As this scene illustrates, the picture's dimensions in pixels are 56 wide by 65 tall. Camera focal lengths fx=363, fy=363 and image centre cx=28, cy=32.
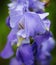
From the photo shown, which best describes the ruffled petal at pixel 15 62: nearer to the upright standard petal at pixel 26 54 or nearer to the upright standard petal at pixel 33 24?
the upright standard petal at pixel 26 54

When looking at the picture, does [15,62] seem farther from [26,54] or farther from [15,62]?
[26,54]

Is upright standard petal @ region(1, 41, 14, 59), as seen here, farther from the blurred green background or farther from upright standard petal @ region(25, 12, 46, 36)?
upright standard petal @ region(25, 12, 46, 36)

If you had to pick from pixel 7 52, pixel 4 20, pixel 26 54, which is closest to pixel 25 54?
pixel 26 54

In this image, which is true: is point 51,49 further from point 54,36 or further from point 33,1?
point 33,1

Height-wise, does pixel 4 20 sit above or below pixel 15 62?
above

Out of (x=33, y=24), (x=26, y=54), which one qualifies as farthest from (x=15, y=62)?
(x=33, y=24)

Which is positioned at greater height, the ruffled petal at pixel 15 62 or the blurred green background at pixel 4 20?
the blurred green background at pixel 4 20

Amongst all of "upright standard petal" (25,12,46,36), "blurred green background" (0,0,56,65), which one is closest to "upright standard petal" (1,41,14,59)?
"blurred green background" (0,0,56,65)

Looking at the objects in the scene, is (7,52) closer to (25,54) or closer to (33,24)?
(25,54)

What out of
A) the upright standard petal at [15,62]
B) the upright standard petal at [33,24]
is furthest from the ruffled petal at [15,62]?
the upright standard petal at [33,24]

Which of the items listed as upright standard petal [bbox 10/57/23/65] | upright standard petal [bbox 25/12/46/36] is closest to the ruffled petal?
upright standard petal [bbox 10/57/23/65]

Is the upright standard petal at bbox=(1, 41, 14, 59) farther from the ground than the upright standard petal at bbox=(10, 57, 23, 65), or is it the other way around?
the upright standard petal at bbox=(1, 41, 14, 59)

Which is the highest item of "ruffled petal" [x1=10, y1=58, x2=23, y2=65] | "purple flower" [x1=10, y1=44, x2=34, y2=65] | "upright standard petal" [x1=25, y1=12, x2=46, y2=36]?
"upright standard petal" [x1=25, y1=12, x2=46, y2=36]
